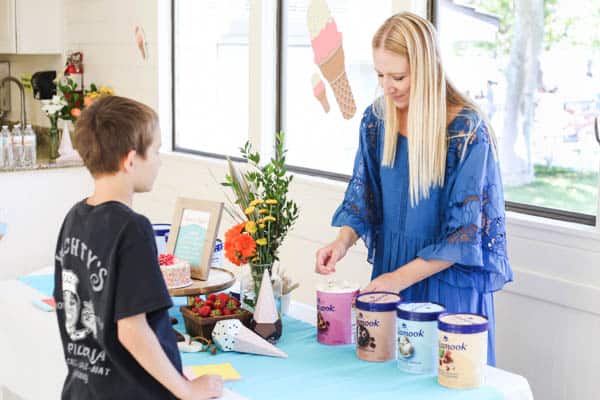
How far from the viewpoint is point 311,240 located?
3.66 metres

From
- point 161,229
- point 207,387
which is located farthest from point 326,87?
point 207,387

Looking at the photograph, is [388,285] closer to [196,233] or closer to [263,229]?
[263,229]

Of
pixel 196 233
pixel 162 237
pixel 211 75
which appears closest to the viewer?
pixel 196 233

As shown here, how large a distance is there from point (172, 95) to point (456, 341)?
3256mm

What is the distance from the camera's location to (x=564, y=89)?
2646 mm

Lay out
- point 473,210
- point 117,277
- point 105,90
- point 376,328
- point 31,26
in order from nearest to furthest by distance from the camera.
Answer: point 117,277
point 376,328
point 473,210
point 105,90
point 31,26

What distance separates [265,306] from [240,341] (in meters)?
0.13

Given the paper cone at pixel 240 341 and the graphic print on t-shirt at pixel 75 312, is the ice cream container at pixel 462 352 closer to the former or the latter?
the paper cone at pixel 240 341

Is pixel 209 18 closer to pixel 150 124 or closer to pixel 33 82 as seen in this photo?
pixel 33 82

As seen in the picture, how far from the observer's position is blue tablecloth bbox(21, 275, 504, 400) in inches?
67.6

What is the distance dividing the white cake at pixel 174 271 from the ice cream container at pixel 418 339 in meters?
0.65

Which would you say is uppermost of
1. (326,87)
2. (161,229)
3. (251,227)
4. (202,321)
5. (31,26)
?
(31,26)

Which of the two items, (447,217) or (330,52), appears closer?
(447,217)

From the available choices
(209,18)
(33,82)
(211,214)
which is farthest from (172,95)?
(211,214)
